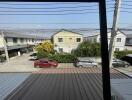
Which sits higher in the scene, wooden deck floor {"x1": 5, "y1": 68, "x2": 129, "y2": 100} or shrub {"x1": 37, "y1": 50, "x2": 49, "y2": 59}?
shrub {"x1": 37, "y1": 50, "x2": 49, "y2": 59}

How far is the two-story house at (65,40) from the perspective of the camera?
4948 centimetres

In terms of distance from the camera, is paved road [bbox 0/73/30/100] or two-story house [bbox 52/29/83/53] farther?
two-story house [bbox 52/29/83/53]


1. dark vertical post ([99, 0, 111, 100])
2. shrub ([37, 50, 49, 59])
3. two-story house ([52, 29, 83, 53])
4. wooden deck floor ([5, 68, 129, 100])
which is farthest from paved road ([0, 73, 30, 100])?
two-story house ([52, 29, 83, 53])

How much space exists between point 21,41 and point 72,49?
21725 millimetres

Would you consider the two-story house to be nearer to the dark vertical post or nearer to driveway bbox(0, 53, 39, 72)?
driveway bbox(0, 53, 39, 72)

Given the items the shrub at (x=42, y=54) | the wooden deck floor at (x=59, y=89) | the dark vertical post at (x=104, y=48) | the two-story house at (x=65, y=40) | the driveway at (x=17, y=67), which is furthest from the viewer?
the two-story house at (x=65, y=40)

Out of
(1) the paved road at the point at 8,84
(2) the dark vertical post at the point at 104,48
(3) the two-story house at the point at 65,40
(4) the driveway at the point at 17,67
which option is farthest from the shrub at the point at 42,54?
(2) the dark vertical post at the point at 104,48

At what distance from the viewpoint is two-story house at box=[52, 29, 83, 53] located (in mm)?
49481

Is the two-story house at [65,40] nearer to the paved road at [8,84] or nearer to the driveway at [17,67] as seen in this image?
the driveway at [17,67]

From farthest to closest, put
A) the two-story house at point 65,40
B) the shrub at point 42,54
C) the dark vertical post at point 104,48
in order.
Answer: the two-story house at point 65,40, the shrub at point 42,54, the dark vertical post at point 104,48

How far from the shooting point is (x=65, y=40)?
4997cm

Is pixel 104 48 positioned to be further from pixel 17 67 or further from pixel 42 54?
pixel 42 54

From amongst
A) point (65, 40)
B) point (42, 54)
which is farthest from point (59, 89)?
point (65, 40)

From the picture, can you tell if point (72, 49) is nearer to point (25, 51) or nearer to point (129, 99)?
point (25, 51)
